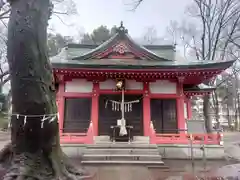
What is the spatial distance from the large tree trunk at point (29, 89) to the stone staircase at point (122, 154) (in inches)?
132

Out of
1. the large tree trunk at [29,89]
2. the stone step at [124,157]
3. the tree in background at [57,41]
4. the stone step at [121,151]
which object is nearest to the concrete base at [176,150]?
the stone step at [121,151]

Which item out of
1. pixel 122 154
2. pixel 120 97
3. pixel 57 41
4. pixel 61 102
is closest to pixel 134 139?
pixel 122 154

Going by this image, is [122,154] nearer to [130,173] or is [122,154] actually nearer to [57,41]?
[130,173]

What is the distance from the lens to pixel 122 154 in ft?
27.5

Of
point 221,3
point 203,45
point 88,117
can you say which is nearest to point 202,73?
point 88,117

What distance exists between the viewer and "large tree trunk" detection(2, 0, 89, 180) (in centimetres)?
445

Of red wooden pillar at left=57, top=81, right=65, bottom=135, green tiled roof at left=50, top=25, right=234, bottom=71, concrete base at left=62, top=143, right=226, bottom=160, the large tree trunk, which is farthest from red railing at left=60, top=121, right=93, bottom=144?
the large tree trunk

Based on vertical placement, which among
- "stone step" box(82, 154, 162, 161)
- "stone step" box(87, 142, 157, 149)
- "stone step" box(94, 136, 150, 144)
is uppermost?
"stone step" box(94, 136, 150, 144)

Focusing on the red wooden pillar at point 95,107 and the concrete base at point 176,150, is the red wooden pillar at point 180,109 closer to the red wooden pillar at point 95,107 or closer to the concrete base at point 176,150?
the concrete base at point 176,150

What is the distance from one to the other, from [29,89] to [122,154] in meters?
5.25

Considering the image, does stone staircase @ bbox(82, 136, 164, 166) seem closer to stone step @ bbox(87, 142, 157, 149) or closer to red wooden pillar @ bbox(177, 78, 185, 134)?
stone step @ bbox(87, 142, 157, 149)

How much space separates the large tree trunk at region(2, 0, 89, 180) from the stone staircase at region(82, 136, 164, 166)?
3342 mm

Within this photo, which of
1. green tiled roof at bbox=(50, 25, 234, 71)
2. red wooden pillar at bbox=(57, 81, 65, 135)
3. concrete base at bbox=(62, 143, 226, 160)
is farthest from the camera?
red wooden pillar at bbox=(57, 81, 65, 135)

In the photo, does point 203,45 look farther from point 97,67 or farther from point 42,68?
point 42,68
